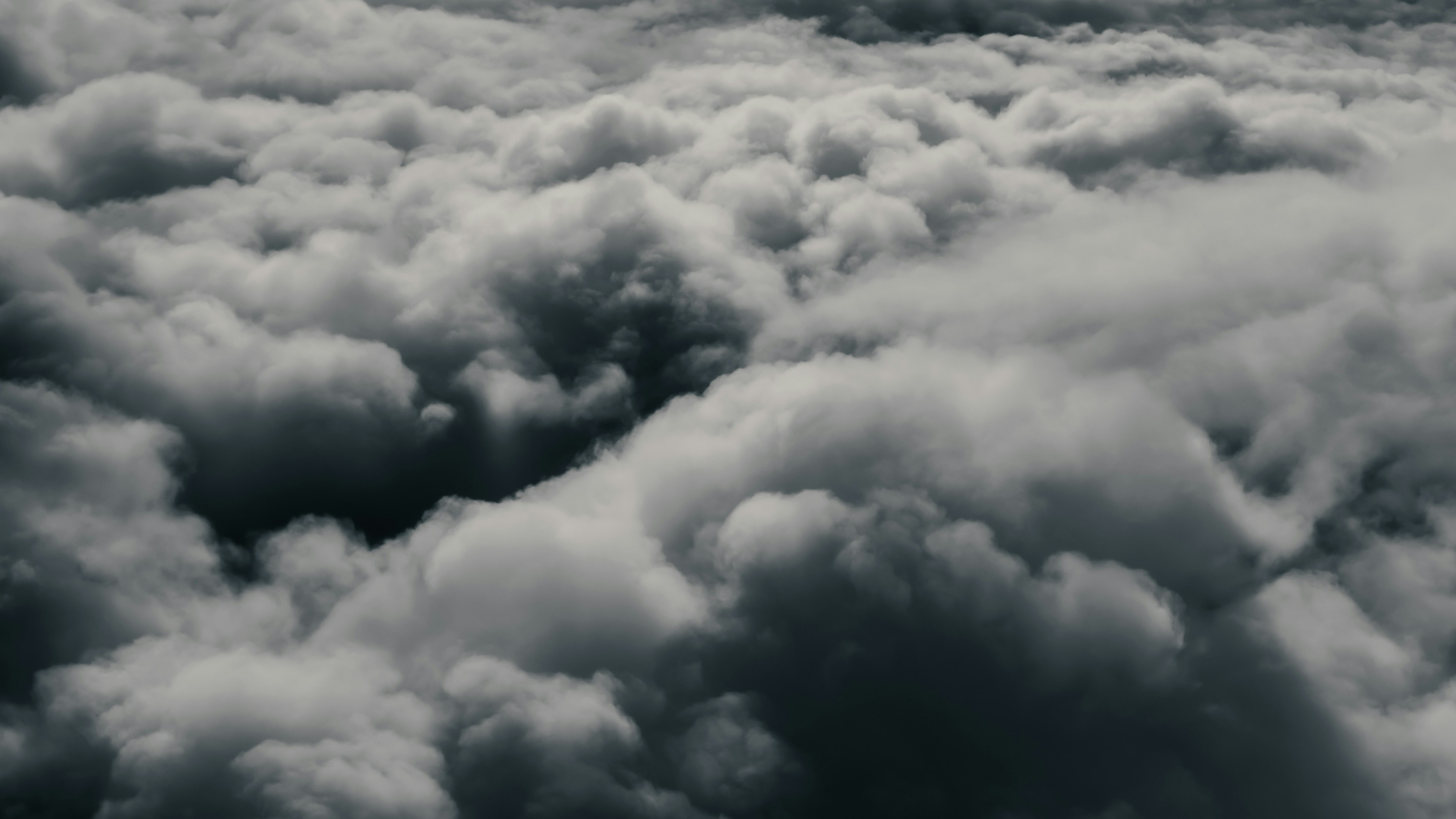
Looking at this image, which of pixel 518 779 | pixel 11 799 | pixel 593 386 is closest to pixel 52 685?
pixel 11 799

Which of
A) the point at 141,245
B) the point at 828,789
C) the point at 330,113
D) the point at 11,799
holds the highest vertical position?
the point at 330,113

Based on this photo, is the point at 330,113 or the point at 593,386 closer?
the point at 593,386

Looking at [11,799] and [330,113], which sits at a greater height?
[330,113]

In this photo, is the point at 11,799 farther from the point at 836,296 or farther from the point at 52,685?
the point at 836,296

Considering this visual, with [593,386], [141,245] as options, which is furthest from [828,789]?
[141,245]

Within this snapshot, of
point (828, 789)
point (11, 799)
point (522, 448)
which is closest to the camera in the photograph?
point (11, 799)

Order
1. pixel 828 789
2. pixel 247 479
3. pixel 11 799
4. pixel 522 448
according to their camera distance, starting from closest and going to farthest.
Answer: pixel 11 799, pixel 828 789, pixel 247 479, pixel 522 448

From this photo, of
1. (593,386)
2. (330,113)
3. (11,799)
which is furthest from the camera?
(330,113)

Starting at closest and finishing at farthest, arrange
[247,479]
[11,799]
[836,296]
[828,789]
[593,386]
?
[11,799] < [828,789] < [247,479] < [593,386] < [836,296]

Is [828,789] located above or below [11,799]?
above

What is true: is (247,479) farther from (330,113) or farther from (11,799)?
(330,113)
